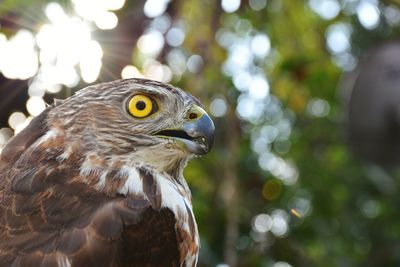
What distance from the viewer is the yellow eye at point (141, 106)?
379 cm

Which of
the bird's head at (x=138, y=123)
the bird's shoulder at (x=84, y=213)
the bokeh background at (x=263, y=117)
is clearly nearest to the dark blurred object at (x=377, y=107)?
the bokeh background at (x=263, y=117)

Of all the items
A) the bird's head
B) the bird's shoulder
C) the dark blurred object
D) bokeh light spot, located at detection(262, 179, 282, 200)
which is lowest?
bokeh light spot, located at detection(262, 179, 282, 200)

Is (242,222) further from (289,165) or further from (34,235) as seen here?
(34,235)

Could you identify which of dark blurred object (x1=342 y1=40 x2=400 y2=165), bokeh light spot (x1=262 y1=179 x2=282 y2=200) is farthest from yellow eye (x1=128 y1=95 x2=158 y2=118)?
dark blurred object (x1=342 y1=40 x2=400 y2=165)

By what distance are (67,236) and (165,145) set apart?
29.5 inches

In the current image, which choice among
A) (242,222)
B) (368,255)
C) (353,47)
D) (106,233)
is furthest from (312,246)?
(353,47)

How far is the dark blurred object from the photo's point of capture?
7.75m

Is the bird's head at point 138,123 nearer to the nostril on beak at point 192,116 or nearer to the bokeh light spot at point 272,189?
the nostril on beak at point 192,116

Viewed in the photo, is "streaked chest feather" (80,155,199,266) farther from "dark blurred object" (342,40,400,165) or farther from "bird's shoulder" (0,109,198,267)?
"dark blurred object" (342,40,400,165)

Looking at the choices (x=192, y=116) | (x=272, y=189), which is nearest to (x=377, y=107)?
(x=272, y=189)

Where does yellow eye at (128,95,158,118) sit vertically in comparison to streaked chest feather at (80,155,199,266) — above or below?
above

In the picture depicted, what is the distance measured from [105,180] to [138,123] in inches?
16.4

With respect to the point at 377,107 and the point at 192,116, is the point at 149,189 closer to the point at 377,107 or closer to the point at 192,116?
the point at 192,116

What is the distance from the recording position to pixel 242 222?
277 inches
